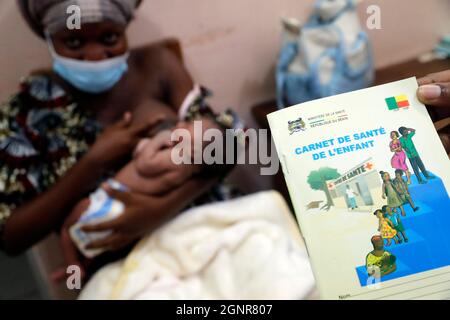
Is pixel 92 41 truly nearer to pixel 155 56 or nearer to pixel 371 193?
pixel 155 56

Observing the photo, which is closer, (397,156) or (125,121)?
(397,156)

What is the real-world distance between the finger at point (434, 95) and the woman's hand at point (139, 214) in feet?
1.65

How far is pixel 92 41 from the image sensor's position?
683mm

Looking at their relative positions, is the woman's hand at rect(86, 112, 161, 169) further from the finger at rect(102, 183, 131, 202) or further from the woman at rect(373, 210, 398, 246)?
the woman at rect(373, 210, 398, 246)

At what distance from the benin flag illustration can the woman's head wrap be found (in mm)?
476

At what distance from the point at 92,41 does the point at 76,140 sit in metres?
0.23

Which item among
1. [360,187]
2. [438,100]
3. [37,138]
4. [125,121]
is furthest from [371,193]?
[37,138]

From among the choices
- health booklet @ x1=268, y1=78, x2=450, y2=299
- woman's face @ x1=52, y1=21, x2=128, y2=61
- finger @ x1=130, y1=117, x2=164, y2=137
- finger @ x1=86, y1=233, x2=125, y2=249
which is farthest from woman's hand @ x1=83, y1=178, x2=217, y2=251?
health booklet @ x1=268, y1=78, x2=450, y2=299

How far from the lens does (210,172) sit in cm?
80

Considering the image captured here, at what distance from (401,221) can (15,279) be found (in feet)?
2.57

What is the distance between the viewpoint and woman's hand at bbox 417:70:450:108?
0.38 metres

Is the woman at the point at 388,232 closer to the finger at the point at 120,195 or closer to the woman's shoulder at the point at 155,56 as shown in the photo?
the finger at the point at 120,195

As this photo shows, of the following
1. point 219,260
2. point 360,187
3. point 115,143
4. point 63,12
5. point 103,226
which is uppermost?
point 63,12
